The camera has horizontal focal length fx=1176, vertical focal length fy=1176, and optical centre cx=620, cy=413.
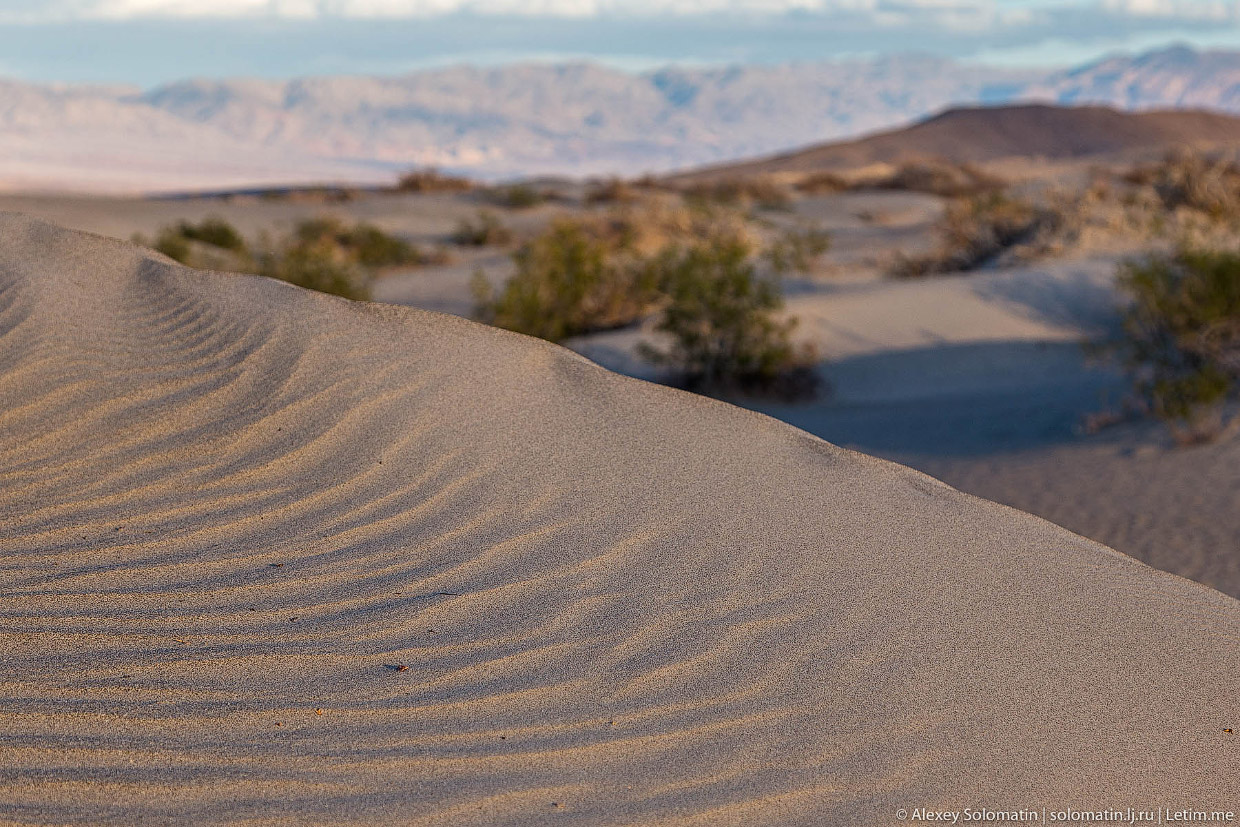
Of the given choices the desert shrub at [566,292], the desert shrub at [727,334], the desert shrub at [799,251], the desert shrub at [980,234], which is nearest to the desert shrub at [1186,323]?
the desert shrub at [727,334]

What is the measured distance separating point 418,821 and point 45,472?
2192mm

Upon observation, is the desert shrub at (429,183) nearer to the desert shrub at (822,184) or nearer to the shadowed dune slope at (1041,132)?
the desert shrub at (822,184)

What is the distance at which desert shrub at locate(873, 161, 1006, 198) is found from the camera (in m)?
31.7

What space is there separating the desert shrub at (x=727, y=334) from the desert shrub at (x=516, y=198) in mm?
16095

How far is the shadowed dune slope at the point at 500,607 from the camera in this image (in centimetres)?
265

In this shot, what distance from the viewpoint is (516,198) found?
88.8 ft

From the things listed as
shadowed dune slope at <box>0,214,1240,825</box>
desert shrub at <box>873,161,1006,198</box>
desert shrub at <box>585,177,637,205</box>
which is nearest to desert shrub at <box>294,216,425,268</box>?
desert shrub at <box>585,177,637,205</box>

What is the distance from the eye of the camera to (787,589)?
11.9ft

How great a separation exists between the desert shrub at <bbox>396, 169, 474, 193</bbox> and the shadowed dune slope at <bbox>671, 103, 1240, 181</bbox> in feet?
102

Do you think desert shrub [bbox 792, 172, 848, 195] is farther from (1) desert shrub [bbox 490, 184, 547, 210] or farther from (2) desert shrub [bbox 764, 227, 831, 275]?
(2) desert shrub [bbox 764, 227, 831, 275]

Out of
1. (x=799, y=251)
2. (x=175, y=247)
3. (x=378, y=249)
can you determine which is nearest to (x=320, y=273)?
(x=175, y=247)

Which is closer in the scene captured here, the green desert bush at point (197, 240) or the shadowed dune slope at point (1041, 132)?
the green desert bush at point (197, 240)

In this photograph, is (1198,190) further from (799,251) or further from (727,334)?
(727,334)

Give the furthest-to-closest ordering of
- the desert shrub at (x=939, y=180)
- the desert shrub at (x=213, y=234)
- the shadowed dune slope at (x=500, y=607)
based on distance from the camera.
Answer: the desert shrub at (x=939, y=180)
the desert shrub at (x=213, y=234)
the shadowed dune slope at (x=500, y=607)
